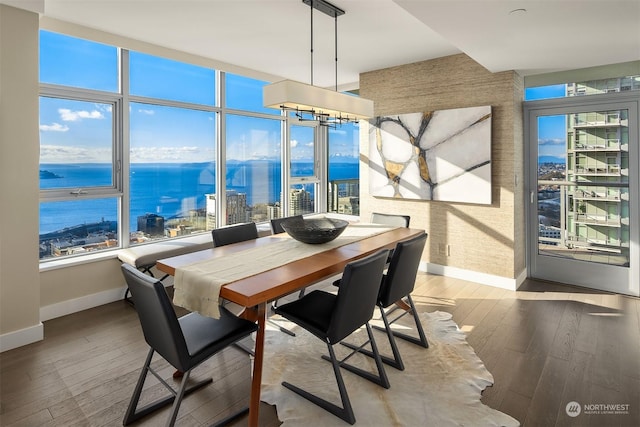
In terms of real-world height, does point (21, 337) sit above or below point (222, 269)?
below

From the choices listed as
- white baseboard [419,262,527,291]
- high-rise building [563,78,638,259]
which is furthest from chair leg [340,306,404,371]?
high-rise building [563,78,638,259]

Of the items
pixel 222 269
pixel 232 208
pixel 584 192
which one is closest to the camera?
pixel 222 269

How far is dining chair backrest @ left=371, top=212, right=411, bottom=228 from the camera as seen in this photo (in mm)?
3810

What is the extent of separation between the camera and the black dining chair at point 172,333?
1.67 metres

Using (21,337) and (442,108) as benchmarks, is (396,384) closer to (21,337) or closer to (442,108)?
(21,337)

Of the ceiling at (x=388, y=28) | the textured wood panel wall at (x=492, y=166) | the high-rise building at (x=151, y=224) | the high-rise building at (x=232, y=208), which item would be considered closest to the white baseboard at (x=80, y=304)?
the high-rise building at (x=151, y=224)

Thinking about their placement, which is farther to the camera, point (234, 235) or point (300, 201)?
point (300, 201)

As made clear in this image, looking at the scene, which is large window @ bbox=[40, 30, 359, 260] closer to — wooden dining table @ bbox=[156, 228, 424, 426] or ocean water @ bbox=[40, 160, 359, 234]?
ocean water @ bbox=[40, 160, 359, 234]

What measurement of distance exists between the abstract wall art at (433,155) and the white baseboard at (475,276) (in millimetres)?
835

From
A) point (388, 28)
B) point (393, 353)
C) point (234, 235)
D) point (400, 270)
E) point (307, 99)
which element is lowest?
point (393, 353)

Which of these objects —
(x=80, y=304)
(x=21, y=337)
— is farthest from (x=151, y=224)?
(x=21, y=337)

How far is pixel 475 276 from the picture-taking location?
4309 millimetres

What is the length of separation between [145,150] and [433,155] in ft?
10.8

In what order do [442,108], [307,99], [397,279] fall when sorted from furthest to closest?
[442,108], [307,99], [397,279]
